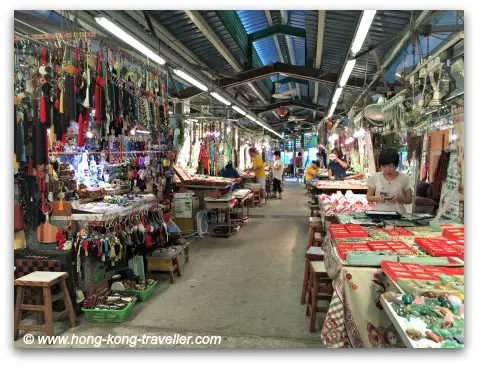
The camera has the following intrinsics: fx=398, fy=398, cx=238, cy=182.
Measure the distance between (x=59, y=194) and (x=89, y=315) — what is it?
1.37 meters

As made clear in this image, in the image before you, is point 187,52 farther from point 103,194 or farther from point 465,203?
point 465,203

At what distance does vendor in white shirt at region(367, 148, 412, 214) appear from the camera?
14.3 feet

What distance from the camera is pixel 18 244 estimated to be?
13.2ft

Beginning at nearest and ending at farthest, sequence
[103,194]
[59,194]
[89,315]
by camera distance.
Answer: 1. [89,315]
2. [59,194]
3. [103,194]

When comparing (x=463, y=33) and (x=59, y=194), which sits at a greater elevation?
(x=463, y=33)

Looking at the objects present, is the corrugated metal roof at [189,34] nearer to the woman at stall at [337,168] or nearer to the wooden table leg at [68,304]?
the wooden table leg at [68,304]

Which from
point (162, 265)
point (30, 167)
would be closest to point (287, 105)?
point (162, 265)

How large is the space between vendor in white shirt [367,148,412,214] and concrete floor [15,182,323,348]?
4.76ft

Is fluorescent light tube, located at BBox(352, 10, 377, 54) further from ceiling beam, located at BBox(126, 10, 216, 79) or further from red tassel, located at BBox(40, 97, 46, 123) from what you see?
red tassel, located at BBox(40, 97, 46, 123)

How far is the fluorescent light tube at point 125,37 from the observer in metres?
3.59

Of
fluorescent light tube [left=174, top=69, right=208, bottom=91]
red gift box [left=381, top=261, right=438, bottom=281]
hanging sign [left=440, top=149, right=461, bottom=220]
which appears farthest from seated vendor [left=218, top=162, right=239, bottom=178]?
red gift box [left=381, top=261, right=438, bottom=281]

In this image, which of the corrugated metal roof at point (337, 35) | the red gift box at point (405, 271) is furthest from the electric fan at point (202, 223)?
the red gift box at point (405, 271)

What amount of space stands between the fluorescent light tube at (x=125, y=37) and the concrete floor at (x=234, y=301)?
9.23 ft

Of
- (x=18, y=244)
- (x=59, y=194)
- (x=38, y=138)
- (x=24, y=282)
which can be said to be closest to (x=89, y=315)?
(x=24, y=282)
